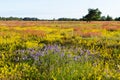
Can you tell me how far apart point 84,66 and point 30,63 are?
1.78m

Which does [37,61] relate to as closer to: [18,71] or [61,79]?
[18,71]

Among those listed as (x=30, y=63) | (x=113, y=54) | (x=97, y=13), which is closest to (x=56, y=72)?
(x=30, y=63)

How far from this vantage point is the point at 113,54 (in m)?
11.2

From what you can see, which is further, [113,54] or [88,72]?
[113,54]

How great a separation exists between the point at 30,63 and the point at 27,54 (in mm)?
1176

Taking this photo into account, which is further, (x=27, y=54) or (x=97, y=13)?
(x=97, y=13)

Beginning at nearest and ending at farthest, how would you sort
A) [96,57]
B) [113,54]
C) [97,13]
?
[96,57] < [113,54] < [97,13]

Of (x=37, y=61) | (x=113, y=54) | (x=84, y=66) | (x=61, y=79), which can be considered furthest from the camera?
(x=113, y=54)

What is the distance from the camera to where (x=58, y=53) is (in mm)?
9305

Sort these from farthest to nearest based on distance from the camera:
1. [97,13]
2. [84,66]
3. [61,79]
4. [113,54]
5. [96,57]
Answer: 1. [97,13]
2. [113,54]
3. [96,57]
4. [84,66]
5. [61,79]

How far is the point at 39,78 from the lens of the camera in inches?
294

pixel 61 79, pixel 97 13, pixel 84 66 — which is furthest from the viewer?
pixel 97 13

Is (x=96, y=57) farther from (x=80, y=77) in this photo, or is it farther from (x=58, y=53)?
(x=80, y=77)

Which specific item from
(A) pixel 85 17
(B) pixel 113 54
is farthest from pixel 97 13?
(B) pixel 113 54
